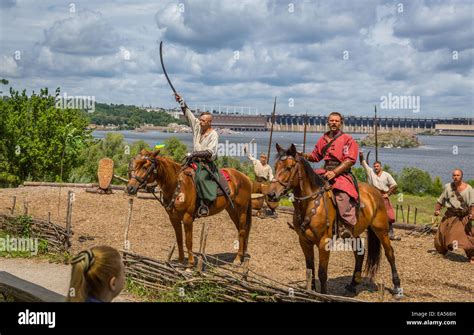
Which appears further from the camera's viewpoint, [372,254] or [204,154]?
[204,154]

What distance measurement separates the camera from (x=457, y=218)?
38.5 feet

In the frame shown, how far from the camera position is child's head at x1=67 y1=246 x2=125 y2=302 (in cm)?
301

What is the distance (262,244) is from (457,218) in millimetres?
4154

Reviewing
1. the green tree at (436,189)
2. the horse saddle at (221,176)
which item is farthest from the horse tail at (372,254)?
the green tree at (436,189)

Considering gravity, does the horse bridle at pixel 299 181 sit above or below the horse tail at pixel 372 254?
above

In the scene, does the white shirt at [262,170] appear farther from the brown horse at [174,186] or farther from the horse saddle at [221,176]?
the brown horse at [174,186]

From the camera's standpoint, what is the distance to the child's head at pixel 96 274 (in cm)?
301

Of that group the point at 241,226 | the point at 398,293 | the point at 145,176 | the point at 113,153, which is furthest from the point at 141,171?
the point at 113,153

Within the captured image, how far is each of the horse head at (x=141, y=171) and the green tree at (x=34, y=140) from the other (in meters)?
12.9

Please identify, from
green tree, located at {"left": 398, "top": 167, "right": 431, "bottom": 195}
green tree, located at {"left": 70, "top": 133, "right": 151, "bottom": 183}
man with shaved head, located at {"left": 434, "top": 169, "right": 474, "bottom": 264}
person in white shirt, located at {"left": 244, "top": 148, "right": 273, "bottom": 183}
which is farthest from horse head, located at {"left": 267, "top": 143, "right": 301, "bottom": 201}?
green tree, located at {"left": 398, "top": 167, "right": 431, "bottom": 195}

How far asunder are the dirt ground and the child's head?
6.24 metres

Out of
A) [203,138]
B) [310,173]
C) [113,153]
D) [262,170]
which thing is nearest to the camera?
[310,173]

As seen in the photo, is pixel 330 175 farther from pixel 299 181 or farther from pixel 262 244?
pixel 262 244

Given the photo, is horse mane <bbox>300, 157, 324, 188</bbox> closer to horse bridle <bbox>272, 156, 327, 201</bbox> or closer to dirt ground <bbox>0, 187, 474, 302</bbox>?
horse bridle <bbox>272, 156, 327, 201</bbox>
